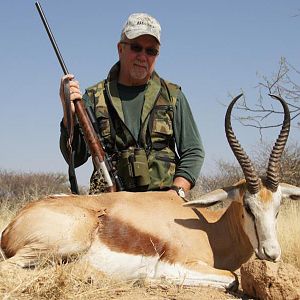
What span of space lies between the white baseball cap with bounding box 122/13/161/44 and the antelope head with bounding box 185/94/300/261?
4.79 feet

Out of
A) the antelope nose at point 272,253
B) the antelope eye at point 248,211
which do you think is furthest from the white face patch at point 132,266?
the antelope eye at point 248,211

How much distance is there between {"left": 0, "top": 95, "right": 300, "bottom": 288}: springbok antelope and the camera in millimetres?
4137

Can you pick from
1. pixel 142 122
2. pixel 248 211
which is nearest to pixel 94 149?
pixel 142 122

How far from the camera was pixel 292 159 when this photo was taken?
1401 cm

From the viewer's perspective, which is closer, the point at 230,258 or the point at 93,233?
the point at 93,233

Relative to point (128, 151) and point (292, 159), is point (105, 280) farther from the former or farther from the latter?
point (292, 159)

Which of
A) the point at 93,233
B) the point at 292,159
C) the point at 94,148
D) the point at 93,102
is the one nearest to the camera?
the point at 93,233

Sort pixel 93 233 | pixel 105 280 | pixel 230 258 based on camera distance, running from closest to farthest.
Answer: pixel 105 280
pixel 93 233
pixel 230 258

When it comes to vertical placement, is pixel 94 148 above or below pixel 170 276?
above

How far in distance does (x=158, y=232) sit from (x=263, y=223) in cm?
78

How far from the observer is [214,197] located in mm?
4648

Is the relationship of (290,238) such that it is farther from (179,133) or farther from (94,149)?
(94,149)

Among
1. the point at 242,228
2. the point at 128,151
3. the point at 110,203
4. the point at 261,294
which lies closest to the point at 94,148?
the point at 128,151

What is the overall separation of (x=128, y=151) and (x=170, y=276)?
159 centimetres
